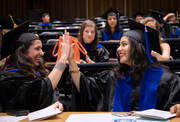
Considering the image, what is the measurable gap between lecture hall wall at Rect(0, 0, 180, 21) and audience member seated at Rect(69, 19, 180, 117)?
1153 cm

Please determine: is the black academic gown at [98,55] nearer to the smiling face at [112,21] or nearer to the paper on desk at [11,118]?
the smiling face at [112,21]

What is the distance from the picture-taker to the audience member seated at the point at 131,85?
77.2 inches

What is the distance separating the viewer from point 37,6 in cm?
1410

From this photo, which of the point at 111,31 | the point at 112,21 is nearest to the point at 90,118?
the point at 111,31

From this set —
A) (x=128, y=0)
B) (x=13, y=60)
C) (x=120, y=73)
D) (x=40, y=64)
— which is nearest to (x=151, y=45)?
(x=120, y=73)

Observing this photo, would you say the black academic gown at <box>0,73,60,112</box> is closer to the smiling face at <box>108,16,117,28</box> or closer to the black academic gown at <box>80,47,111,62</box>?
the black academic gown at <box>80,47,111,62</box>

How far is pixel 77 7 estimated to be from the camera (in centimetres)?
1369

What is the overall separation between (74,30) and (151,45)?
460 cm

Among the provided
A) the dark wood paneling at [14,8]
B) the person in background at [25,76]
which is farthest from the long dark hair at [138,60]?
the dark wood paneling at [14,8]

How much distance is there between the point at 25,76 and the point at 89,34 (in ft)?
6.65

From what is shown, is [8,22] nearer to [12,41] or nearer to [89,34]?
[89,34]

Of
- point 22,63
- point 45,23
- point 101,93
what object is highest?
point 45,23

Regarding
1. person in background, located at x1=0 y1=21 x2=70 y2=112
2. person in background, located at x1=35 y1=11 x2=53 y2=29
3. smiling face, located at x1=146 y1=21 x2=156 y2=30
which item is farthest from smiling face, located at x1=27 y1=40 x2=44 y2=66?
person in background, located at x1=35 y1=11 x2=53 y2=29

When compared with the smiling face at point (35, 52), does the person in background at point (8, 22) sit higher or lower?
higher
